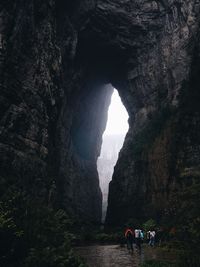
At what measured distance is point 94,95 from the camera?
51344mm

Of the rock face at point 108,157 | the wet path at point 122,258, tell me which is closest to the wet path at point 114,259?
the wet path at point 122,258

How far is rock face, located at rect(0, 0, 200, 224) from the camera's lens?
26188mm

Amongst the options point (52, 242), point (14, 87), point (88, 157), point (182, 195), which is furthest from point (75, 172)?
point (182, 195)

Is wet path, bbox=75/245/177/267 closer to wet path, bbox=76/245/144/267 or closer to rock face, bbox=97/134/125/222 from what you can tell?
wet path, bbox=76/245/144/267

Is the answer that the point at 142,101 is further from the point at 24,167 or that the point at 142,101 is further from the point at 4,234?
the point at 4,234

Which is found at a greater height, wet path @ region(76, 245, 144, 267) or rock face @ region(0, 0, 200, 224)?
rock face @ region(0, 0, 200, 224)

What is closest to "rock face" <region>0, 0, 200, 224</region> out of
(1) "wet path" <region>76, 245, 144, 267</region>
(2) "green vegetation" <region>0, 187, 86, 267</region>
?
(1) "wet path" <region>76, 245, 144, 267</region>

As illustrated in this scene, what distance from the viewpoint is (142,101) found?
42.2 m

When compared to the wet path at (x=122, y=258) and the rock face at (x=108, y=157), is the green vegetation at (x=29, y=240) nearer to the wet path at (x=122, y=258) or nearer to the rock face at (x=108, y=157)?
the wet path at (x=122, y=258)

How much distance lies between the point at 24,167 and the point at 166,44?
2413 cm

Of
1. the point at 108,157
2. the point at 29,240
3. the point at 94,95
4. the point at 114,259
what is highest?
the point at 108,157

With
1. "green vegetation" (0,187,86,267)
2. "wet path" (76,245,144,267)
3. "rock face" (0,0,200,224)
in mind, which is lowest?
"wet path" (76,245,144,267)

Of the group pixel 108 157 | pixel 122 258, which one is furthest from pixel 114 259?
pixel 108 157

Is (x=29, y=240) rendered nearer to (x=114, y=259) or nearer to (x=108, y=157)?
(x=114, y=259)
